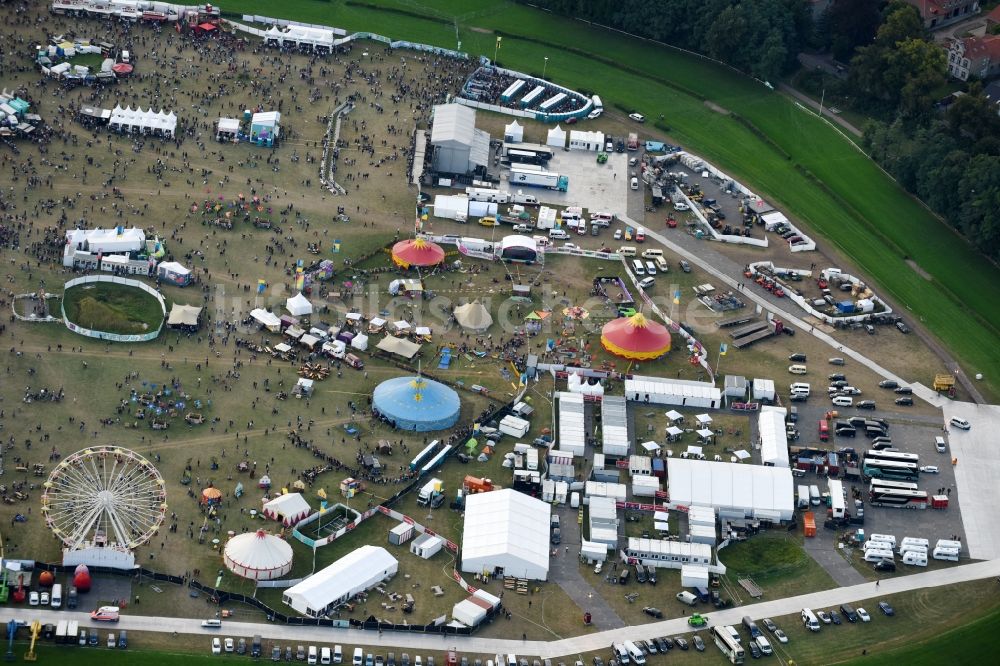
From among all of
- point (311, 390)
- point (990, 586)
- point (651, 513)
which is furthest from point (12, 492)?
point (990, 586)

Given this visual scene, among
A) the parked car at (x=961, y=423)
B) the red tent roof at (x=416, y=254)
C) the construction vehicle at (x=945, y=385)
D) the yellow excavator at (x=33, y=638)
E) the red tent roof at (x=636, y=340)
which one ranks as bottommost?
the yellow excavator at (x=33, y=638)

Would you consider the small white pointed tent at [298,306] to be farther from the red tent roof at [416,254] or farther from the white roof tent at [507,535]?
the white roof tent at [507,535]

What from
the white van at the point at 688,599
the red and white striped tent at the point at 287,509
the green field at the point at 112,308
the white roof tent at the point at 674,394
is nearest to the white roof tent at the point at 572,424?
the white roof tent at the point at 674,394

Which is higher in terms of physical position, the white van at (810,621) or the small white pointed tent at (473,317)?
the small white pointed tent at (473,317)

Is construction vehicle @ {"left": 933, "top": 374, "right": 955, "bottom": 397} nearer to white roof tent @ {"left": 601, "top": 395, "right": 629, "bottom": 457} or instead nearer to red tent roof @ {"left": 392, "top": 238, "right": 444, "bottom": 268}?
white roof tent @ {"left": 601, "top": 395, "right": 629, "bottom": 457}

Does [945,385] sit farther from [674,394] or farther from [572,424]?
[572,424]

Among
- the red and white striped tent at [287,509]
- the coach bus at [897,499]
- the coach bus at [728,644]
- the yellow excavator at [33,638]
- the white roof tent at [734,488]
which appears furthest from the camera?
the coach bus at [897,499]
